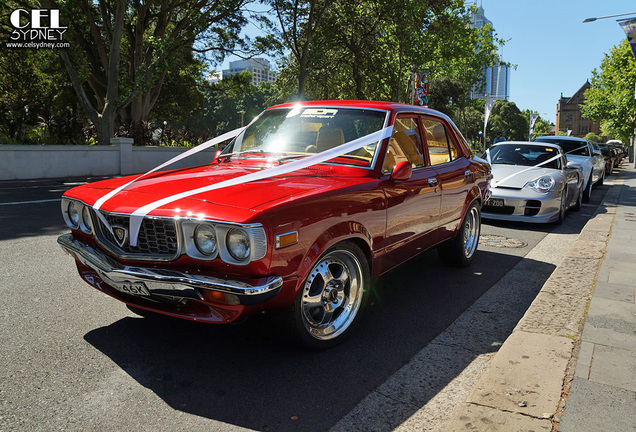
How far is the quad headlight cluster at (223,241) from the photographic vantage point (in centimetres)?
275

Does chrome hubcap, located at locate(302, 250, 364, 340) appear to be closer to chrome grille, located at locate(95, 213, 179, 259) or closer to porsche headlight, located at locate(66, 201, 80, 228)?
chrome grille, located at locate(95, 213, 179, 259)

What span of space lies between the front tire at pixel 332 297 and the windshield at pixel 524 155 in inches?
300

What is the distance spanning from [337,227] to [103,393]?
164cm

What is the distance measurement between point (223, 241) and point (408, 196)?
186cm

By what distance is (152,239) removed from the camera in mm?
3070

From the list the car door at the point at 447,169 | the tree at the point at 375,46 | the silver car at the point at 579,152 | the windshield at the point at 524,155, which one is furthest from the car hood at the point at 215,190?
the tree at the point at 375,46

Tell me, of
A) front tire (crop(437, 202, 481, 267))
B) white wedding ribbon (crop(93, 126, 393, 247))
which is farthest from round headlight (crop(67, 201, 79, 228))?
front tire (crop(437, 202, 481, 267))

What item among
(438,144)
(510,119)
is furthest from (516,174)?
(510,119)

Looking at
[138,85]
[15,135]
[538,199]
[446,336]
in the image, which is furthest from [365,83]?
[446,336]

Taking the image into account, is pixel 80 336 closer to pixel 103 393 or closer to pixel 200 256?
pixel 103 393

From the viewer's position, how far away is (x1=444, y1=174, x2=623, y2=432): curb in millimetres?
2527

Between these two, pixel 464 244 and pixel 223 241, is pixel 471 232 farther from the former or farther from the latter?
pixel 223 241

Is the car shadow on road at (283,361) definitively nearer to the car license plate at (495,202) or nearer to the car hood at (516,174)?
the car license plate at (495,202)

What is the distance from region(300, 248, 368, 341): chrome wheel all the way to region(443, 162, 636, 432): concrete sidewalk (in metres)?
0.99
